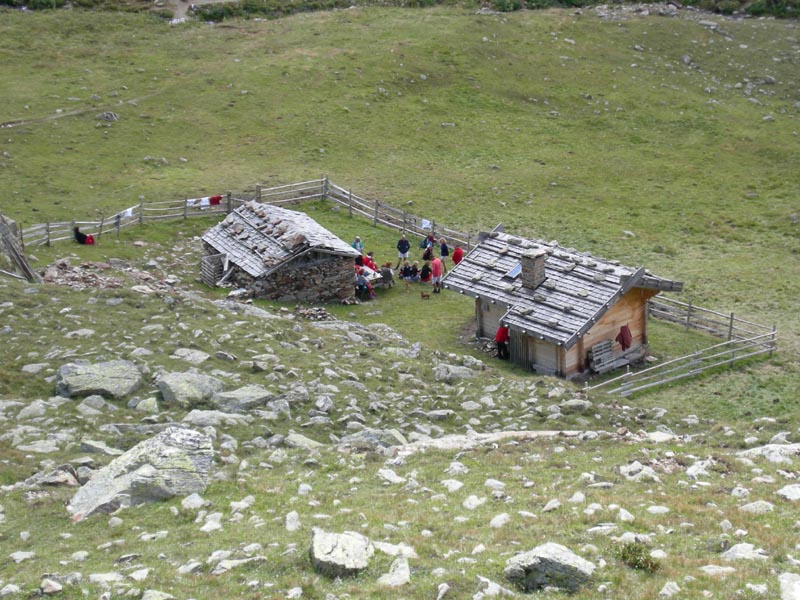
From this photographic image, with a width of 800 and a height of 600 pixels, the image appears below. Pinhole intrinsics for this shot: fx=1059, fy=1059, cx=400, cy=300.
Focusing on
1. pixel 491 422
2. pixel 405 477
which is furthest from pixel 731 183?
pixel 405 477

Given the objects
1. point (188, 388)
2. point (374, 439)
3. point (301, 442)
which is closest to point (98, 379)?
point (188, 388)

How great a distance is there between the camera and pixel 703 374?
110ft

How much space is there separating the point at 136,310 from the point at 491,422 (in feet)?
32.4

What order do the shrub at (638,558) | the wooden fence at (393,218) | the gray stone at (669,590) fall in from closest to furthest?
the gray stone at (669,590) → the shrub at (638,558) → the wooden fence at (393,218)

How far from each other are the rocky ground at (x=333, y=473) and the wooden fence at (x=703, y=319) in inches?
452

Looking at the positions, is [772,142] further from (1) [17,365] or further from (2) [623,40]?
(1) [17,365]

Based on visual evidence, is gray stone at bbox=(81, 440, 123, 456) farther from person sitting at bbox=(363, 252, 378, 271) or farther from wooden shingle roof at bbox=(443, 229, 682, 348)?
person sitting at bbox=(363, 252, 378, 271)

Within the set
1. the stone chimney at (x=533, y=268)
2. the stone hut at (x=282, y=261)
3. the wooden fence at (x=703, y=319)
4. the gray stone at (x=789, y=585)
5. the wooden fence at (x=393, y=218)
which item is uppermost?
the gray stone at (x=789, y=585)

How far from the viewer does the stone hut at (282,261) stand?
3794 cm

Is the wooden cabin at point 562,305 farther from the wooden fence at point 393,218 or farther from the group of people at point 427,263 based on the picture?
the wooden fence at point 393,218

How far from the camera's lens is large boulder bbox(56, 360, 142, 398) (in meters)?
22.2

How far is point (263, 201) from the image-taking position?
49094mm

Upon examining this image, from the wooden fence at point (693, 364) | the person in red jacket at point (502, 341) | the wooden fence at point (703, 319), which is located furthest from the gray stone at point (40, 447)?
the wooden fence at point (703, 319)

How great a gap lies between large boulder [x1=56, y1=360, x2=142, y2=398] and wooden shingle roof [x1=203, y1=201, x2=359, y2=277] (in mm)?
14809
